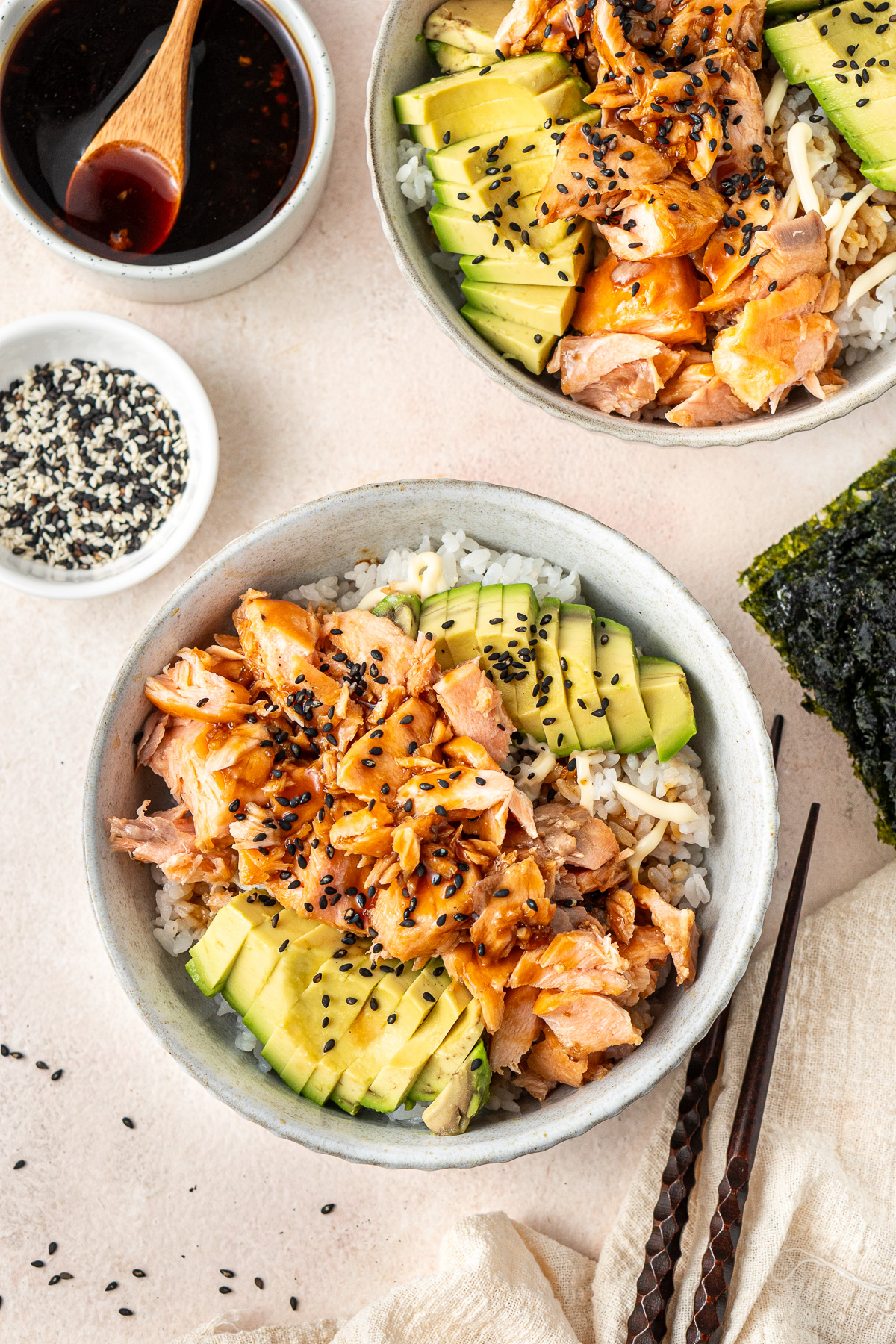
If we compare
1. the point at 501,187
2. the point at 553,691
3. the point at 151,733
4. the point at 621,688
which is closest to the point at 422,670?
the point at 553,691

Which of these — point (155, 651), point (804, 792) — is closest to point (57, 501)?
point (155, 651)

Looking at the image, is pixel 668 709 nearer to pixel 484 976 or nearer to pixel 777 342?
pixel 484 976

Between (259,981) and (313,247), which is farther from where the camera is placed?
(313,247)

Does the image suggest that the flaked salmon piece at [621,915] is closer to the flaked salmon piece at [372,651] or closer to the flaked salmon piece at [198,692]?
the flaked salmon piece at [372,651]

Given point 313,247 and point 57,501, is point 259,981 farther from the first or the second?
point 313,247

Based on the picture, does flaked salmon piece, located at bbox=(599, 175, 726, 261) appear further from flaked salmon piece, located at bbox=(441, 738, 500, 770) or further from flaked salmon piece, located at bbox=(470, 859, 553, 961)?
flaked salmon piece, located at bbox=(470, 859, 553, 961)

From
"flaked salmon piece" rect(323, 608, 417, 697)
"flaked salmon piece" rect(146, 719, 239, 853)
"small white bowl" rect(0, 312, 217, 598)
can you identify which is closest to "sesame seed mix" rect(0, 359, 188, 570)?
"small white bowl" rect(0, 312, 217, 598)
